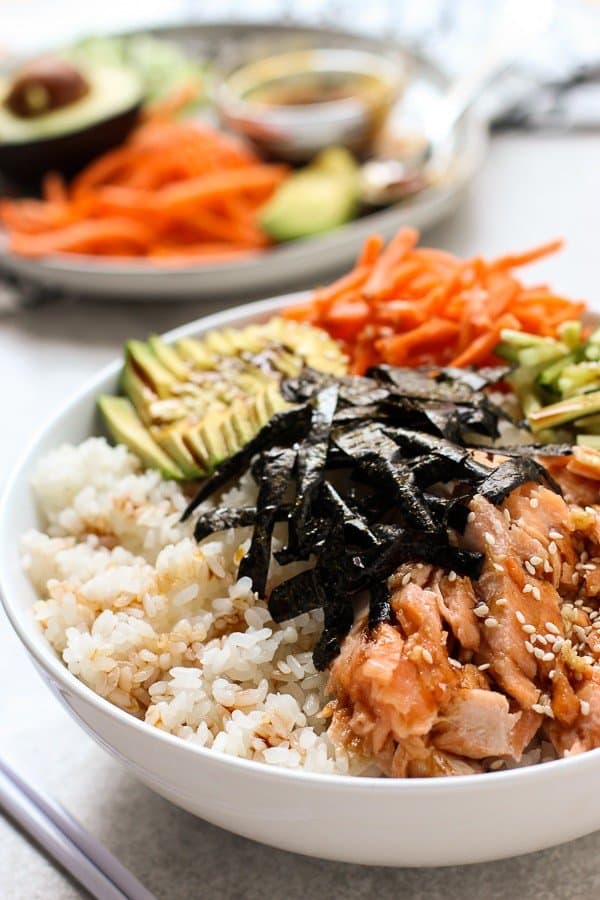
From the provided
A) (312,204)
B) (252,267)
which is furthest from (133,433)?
(312,204)

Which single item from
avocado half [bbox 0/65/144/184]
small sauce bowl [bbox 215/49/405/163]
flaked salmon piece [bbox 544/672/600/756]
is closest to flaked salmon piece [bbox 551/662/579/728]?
flaked salmon piece [bbox 544/672/600/756]

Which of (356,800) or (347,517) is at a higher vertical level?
(347,517)

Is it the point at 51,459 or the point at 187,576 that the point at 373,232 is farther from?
the point at 187,576

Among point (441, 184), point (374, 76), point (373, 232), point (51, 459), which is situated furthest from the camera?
point (374, 76)

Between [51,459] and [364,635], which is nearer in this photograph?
[364,635]

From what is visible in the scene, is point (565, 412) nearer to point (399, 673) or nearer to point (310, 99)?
point (399, 673)

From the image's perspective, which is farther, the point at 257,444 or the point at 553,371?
the point at 553,371

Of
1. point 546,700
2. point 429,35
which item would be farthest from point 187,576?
point 429,35
